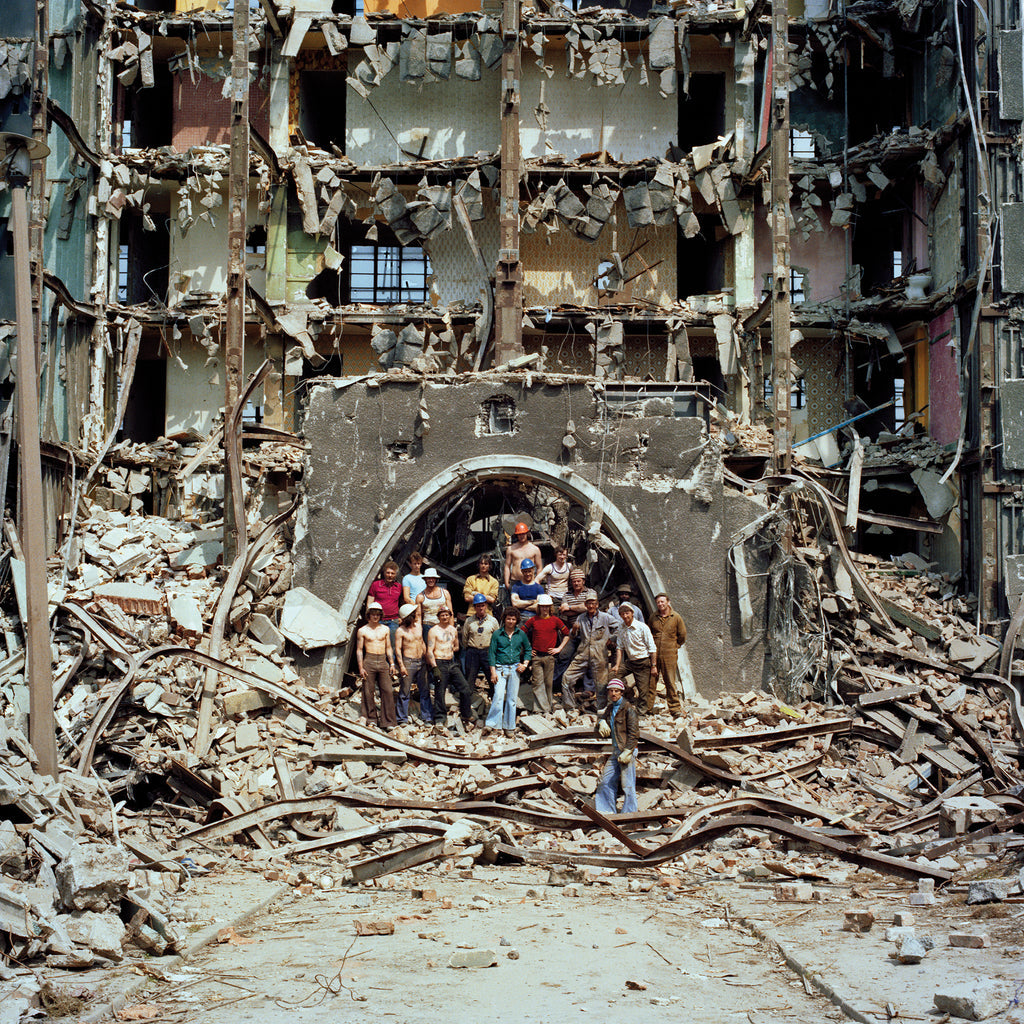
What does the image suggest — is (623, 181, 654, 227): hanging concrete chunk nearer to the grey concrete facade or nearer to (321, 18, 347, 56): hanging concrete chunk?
(321, 18, 347, 56): hanging concrete chunk

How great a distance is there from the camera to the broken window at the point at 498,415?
17.1 meters

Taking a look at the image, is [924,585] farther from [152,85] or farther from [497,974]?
[152,85]

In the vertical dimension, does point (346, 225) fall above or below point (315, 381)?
above

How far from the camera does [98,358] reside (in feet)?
79.2

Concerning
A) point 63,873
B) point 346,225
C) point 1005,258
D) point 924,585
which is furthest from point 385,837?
point 346,225

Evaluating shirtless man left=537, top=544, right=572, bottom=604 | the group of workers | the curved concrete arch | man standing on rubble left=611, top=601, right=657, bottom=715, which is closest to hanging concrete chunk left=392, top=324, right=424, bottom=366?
the curved concrete arch

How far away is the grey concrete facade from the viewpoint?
1667 cm

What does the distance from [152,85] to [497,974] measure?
22.0 m

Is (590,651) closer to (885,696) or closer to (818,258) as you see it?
(885,696)

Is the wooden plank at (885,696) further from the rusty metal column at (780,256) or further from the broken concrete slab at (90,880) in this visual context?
the broken concrete slab at (90,880)

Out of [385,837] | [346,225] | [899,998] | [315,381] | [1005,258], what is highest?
[346,225]

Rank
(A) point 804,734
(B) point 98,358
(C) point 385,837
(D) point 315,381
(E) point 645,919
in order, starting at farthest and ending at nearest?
(B) point 98,358
(D) point 315,381
(A) point 804,734
(C) point 385,837
(E) point 645,919

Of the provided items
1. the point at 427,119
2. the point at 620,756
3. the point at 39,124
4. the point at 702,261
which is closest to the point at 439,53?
the point at 427,119

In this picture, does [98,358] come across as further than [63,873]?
Yes
